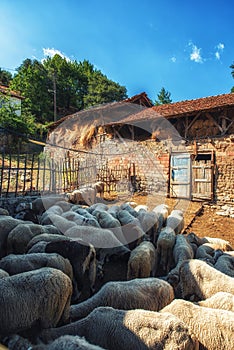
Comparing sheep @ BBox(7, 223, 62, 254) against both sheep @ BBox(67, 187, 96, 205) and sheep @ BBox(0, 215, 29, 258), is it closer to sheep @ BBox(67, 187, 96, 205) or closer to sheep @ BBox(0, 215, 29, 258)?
sheep @ BBox(0, 215, 29, 258)

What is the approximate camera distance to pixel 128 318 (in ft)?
7.75

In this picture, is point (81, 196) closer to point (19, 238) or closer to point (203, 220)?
point (19, 238)

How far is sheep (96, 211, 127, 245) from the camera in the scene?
5570 millimetres

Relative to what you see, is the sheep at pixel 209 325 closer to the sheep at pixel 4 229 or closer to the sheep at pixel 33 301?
the sheep at pixel 33 301

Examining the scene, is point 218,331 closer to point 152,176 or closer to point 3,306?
point 3,306

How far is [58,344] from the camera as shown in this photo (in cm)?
204

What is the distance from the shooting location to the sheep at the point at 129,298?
9.63 feet

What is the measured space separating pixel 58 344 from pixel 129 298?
1.14 m

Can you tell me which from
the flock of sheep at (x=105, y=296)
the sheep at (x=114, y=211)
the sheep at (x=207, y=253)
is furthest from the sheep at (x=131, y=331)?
the sheep at (x=114, y=211)

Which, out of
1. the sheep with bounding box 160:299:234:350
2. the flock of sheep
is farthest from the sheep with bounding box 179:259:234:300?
the sheep with bounding box 160:299:234:350

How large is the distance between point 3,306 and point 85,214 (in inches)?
159

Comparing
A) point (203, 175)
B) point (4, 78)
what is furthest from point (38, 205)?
point (4, 78)

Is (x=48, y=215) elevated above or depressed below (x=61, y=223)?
above

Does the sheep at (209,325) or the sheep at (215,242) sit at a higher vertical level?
the sheep at (209,325)
